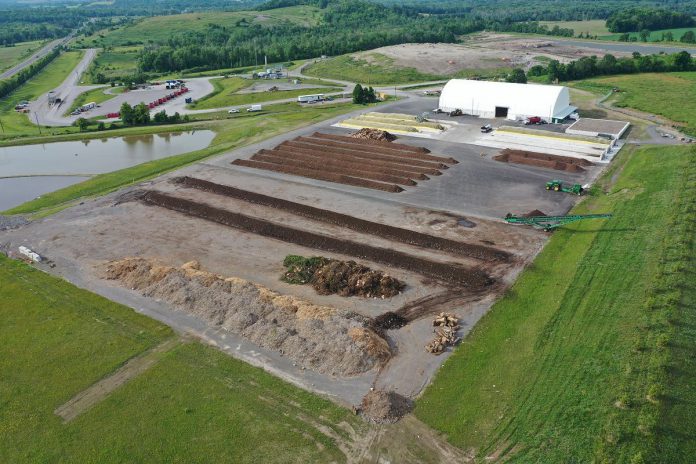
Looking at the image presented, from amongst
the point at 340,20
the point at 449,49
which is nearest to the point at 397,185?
the point at 449,49

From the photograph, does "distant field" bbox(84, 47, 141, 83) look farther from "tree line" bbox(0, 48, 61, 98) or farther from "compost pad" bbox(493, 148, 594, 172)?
"compost pad" bbox(493, 148, 594, 172)

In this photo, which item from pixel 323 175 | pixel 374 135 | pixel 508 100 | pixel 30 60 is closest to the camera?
pixel 323 175

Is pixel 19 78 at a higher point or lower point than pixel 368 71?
lower

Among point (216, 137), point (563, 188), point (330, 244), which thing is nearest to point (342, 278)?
point (330, 244)

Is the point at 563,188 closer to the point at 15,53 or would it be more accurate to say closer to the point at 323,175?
the point at 323,175

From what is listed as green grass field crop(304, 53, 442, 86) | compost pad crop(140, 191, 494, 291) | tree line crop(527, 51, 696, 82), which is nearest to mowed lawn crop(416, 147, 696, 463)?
compost pad crop(140, 191, 494, 291)

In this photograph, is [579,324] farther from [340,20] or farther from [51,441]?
[340,20]

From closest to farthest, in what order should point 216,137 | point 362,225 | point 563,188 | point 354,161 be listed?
point 362,225 < point 563,188 < point 354,161 < point 216,137

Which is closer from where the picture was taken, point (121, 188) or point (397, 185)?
point (397, 185)
